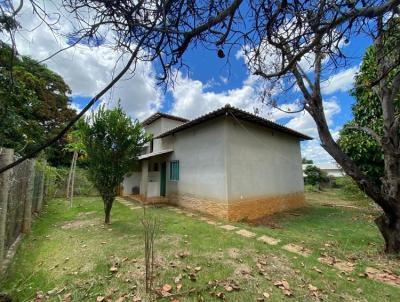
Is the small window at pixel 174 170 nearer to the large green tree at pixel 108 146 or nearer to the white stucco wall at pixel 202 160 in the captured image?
the white stucco wall at pixel 202 160

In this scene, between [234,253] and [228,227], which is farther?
[228,227]

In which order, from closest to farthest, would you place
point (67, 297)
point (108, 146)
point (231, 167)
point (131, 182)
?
point (67, 297) < point (108, 146) < point (231, 167) < point (131, 182)

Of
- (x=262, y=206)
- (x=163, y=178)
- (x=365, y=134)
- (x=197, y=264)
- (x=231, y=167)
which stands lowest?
(x=197, y=264)

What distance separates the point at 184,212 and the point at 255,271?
6.88 m

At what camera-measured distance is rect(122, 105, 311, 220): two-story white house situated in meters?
10.0

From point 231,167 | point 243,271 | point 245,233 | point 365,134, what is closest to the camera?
point 243,271

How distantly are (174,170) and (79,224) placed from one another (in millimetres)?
6157

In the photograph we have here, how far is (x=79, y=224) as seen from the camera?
8648 millimetres

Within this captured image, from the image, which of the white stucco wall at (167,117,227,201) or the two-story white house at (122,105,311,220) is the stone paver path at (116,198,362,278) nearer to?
the two-story white house at (122,105,311,220)

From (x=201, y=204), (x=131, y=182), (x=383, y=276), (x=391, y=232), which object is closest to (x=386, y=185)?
(x=391, y=232)

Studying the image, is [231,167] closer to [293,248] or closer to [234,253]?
[293,248]

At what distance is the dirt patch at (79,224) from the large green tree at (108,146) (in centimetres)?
59

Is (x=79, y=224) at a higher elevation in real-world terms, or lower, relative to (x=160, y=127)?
lower

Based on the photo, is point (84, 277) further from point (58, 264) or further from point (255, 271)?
point (255, 271)
